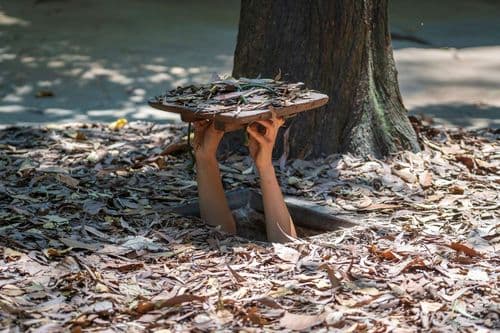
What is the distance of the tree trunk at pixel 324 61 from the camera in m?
5.28

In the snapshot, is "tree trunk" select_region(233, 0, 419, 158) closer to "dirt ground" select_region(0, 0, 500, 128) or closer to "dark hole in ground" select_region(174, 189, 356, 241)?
"dark hole in ground" select_region(174, 189, 356, 241)

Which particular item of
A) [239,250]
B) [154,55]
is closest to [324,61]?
[239,250]

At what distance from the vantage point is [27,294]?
3.58 meters

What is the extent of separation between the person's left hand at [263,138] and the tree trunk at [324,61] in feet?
3.51

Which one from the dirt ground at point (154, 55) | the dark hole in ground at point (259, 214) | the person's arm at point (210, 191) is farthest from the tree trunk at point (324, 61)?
the dirt ground at point (154, 55)

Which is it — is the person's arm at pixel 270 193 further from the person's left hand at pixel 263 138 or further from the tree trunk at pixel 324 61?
the tree trunk at pixel 324 61

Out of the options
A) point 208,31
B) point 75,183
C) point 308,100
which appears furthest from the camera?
point 208,31

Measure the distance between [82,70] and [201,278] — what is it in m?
5.53

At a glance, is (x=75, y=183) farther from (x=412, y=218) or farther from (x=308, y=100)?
(x=412, y=218)

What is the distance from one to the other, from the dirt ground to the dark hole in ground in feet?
8.19

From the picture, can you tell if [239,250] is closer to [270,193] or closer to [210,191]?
[270,193]

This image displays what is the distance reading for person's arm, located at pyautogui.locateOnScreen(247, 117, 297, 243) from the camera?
14.0 feet

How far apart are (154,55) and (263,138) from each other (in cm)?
564

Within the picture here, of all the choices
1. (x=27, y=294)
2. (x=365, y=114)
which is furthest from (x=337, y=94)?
(x=27, y=294)
